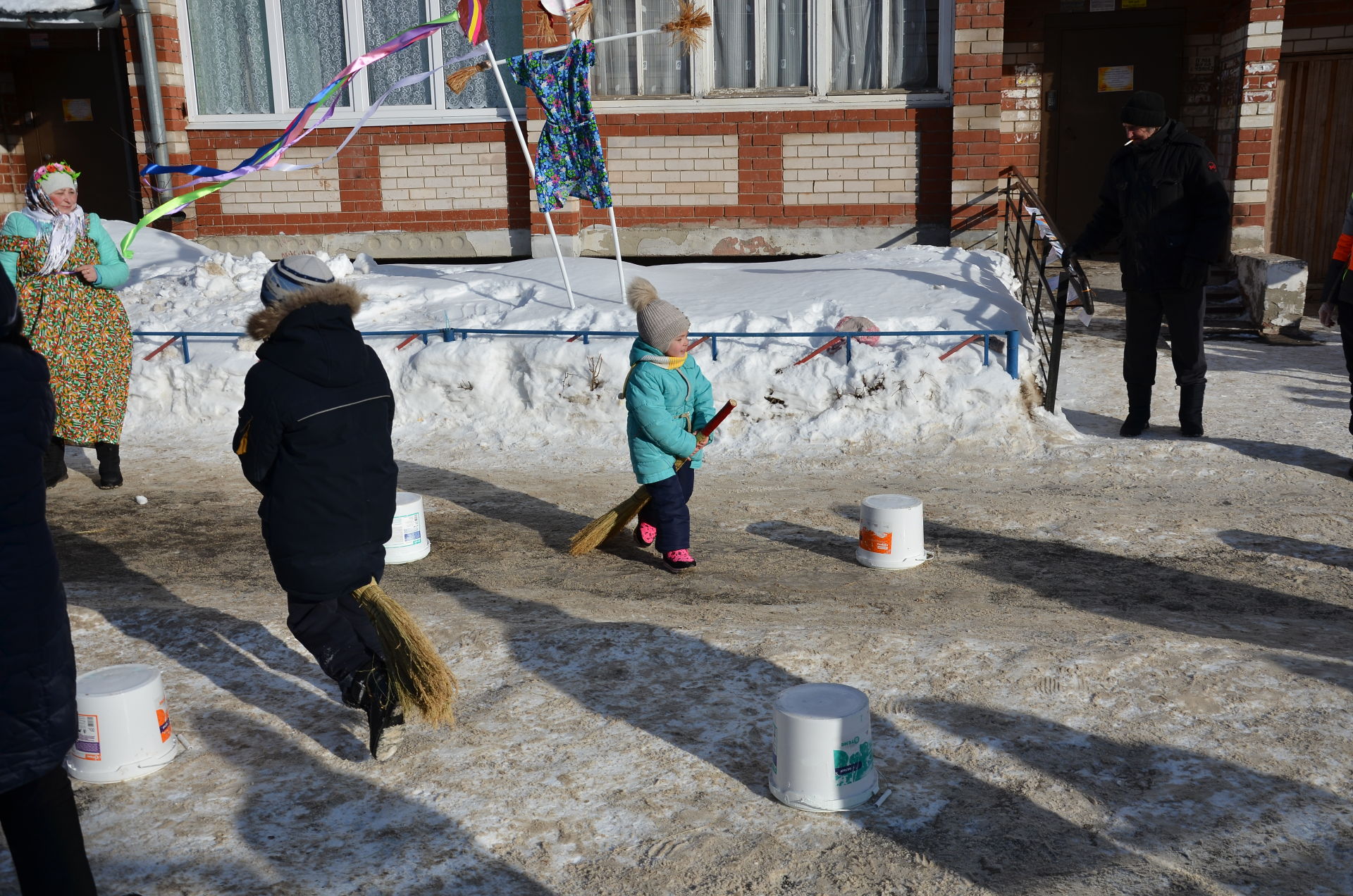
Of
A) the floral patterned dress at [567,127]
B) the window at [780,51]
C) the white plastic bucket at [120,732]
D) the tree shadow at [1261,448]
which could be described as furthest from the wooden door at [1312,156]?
the white plastic bucket at [120,732]

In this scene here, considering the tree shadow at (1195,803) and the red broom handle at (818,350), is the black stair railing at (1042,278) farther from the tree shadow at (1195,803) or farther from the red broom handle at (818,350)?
the tree shadow at (1195,803)

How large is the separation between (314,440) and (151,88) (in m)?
9.95

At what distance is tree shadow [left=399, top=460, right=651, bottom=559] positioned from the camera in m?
5.71

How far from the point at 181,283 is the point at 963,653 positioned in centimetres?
781

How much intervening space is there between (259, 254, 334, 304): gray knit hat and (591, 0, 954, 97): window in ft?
27.2

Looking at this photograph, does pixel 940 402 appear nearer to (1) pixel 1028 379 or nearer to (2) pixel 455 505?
(1) pixel 1028 379

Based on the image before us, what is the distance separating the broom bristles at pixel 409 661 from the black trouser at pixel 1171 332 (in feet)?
16.5

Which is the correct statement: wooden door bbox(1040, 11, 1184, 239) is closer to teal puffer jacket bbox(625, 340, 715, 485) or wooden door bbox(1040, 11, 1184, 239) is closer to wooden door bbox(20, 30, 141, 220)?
teal puffer jacket bbox(625, 340, 715, 485)

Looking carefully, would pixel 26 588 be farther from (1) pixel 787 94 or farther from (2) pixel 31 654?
(1) pixel 787 94

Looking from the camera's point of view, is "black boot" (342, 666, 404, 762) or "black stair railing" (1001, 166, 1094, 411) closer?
"black boot" (342, 666, 404, 762)

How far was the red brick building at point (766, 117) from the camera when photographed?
10898 mm

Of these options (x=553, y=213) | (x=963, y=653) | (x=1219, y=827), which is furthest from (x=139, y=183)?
(x=1219, y=827)

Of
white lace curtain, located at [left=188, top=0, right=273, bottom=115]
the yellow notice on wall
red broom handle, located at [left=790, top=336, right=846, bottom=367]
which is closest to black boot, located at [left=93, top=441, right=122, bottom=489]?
red broom handle, located at [left=790, top=336, right=846, bottom=367]

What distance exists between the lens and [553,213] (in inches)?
447
